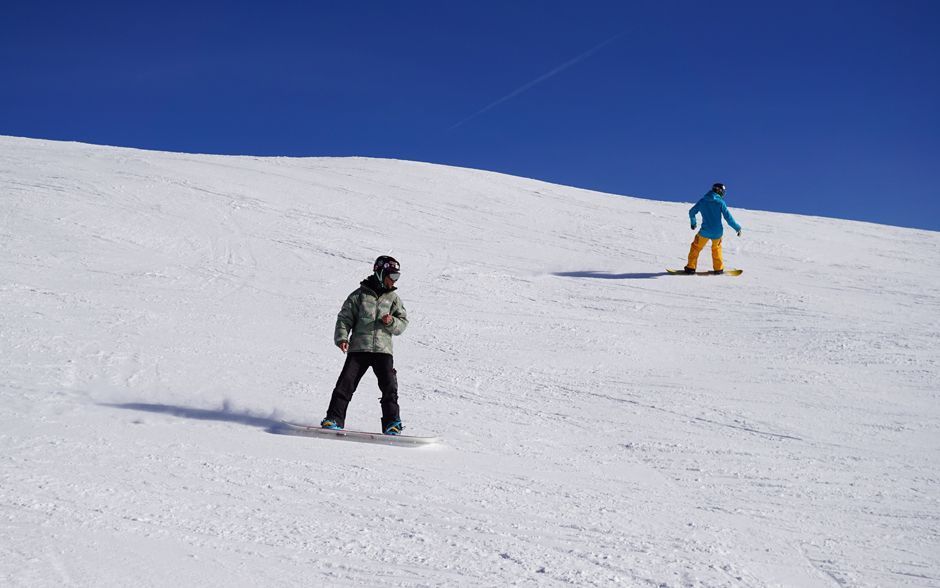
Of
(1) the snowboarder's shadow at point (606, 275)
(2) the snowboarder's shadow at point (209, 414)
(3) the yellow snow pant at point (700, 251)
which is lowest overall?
(2) the snowboarder's shadow at point (209, 414)

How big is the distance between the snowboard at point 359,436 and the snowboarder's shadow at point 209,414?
14cm

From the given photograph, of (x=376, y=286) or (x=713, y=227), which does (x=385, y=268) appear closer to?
(x=376, y=286)

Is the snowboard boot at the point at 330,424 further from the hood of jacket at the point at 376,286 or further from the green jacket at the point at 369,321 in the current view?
the hood of jacket at the point at 376,286

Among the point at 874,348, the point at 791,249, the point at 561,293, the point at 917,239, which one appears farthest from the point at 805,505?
the point at 917,239

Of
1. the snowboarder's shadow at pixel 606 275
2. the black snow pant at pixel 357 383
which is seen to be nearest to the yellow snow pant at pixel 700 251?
the snowboarder's shadow at pixel 606 275

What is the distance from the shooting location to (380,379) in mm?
6133

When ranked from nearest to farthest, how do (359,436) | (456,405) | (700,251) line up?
(359,436) < (456,405) < (700,251)

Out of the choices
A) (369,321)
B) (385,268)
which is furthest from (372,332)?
(385,268)

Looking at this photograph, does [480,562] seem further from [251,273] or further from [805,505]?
[251,273]

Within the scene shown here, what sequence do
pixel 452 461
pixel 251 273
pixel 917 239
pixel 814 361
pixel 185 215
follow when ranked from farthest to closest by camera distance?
pixel 917 239
pixel 185 215
pixel 251 273
pixel 814 361
pixel 452 461

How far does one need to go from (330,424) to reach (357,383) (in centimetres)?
42

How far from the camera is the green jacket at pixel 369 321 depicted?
612cm

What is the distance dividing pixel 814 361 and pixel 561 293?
4.36 metres

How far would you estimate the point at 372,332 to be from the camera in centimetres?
614
